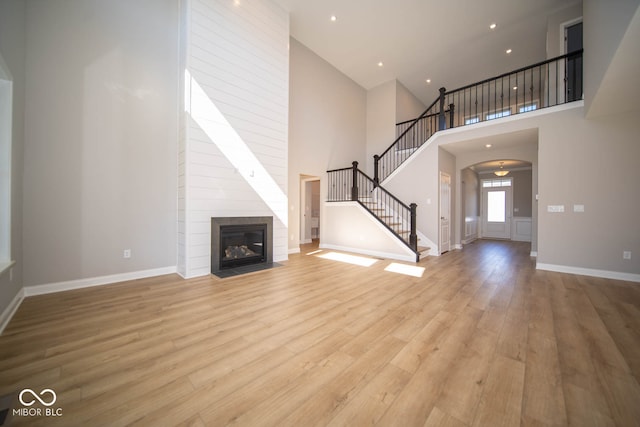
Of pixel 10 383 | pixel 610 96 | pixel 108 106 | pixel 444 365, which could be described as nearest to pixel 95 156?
pixel 108 106

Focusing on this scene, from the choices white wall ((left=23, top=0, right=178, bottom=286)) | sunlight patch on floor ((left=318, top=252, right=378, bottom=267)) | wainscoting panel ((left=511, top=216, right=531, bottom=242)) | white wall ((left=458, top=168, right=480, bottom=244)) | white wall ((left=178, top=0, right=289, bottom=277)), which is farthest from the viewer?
wainscoting panel ((left=511, top=216, right=531, bottom=242))

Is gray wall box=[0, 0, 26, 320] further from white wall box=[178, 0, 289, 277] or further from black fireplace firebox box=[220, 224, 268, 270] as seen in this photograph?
black fireplace firebox box=[220, 224, 268, 270]

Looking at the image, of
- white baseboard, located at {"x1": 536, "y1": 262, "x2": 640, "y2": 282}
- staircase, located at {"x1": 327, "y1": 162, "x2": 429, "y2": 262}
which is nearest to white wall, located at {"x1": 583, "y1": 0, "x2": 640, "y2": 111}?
white baseboard, located at {"x1": 536, "y1": 262, "x2": 640, "y2": 282}

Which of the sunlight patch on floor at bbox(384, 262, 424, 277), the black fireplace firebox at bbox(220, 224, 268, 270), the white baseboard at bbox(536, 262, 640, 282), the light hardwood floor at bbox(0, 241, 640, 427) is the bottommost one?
the light hardwood floor at bbox(0, 241, 640, 427)

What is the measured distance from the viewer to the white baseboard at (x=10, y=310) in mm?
2245

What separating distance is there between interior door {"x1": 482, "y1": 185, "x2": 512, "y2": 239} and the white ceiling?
4850 mm

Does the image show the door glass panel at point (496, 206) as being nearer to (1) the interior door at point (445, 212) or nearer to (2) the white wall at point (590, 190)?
(1) the interior door at point (445, 212)

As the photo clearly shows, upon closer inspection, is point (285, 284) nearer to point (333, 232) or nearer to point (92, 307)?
point (92, 307)

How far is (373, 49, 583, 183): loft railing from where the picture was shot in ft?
16.3

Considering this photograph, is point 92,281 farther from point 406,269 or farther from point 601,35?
point 601,35

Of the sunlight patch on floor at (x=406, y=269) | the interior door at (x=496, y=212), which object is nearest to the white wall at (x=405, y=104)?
the interior door at (x=496, y=212)

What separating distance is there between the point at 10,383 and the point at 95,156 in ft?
9.89

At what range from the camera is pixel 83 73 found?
3.32m

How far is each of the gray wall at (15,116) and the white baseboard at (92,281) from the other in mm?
203
